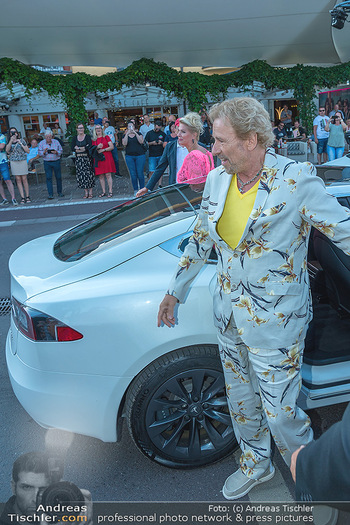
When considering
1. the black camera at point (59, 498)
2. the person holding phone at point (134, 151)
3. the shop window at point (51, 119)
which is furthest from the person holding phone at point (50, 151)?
the shop window at point (51, 119)

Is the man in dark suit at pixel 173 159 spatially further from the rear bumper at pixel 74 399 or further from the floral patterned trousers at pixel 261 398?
the floral patterned trousers at pixel 261 398

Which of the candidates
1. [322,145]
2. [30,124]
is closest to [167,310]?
[322,145]

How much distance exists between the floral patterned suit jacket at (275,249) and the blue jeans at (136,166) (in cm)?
872

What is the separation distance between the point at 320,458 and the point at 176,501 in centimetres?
144

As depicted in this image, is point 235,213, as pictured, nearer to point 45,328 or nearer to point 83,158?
point 45,328

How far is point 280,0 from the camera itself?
12555 mm

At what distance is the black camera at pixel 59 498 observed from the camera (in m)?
2.24

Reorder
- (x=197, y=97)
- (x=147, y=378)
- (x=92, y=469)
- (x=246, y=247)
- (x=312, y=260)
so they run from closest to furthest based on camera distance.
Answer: (x=246, y=247) → (x=147, y=378) → (x=92, y=469) → (x=312, y=260) → (x=197, y=97)

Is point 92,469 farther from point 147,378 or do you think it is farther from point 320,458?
point 320,458

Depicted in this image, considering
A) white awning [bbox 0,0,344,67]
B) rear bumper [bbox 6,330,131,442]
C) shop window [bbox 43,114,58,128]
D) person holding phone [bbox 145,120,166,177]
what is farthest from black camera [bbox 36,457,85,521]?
shop window [bbox 43,114,58,128]

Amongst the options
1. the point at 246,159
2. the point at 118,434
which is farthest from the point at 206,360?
the point at 246,159

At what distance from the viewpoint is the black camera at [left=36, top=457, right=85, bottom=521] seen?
224 cm

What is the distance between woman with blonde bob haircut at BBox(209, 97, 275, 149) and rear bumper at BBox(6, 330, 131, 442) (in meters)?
1.28

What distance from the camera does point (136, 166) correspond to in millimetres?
10602
